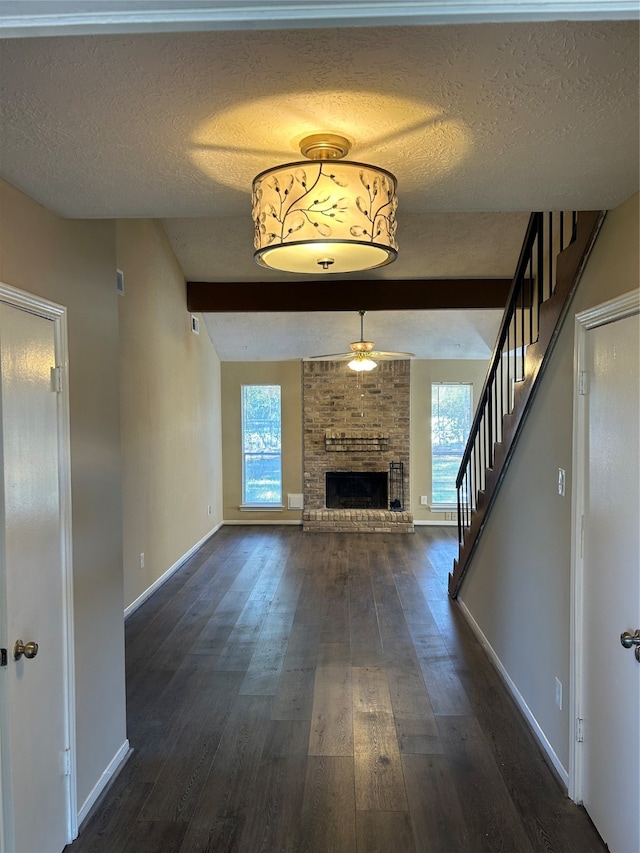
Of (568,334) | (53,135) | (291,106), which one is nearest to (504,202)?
(568,334)

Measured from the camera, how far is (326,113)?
1.30m

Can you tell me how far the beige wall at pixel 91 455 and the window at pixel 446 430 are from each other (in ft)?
20.8

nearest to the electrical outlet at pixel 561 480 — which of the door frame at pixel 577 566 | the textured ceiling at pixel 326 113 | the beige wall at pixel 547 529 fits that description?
the beige wall at pixel 547 529

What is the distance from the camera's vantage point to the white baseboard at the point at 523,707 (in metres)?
2.42

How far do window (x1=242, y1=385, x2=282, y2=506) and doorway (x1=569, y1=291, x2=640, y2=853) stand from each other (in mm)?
6338

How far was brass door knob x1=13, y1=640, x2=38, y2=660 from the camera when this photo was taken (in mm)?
1696

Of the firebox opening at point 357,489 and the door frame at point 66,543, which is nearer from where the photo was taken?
the door frame at point 66,543

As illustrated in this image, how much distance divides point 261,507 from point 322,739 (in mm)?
5696

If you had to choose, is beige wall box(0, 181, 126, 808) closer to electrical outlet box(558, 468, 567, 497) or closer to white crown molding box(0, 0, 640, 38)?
white crown molding box(0, 0, 640, 38)

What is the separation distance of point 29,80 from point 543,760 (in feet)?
10.3

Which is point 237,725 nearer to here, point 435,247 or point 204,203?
point 204,203

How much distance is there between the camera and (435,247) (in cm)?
557

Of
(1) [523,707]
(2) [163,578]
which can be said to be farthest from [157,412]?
(1) [523,707]

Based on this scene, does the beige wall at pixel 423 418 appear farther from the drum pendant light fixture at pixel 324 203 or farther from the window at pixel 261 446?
the drum pendant light fixture at pixel 324 203
